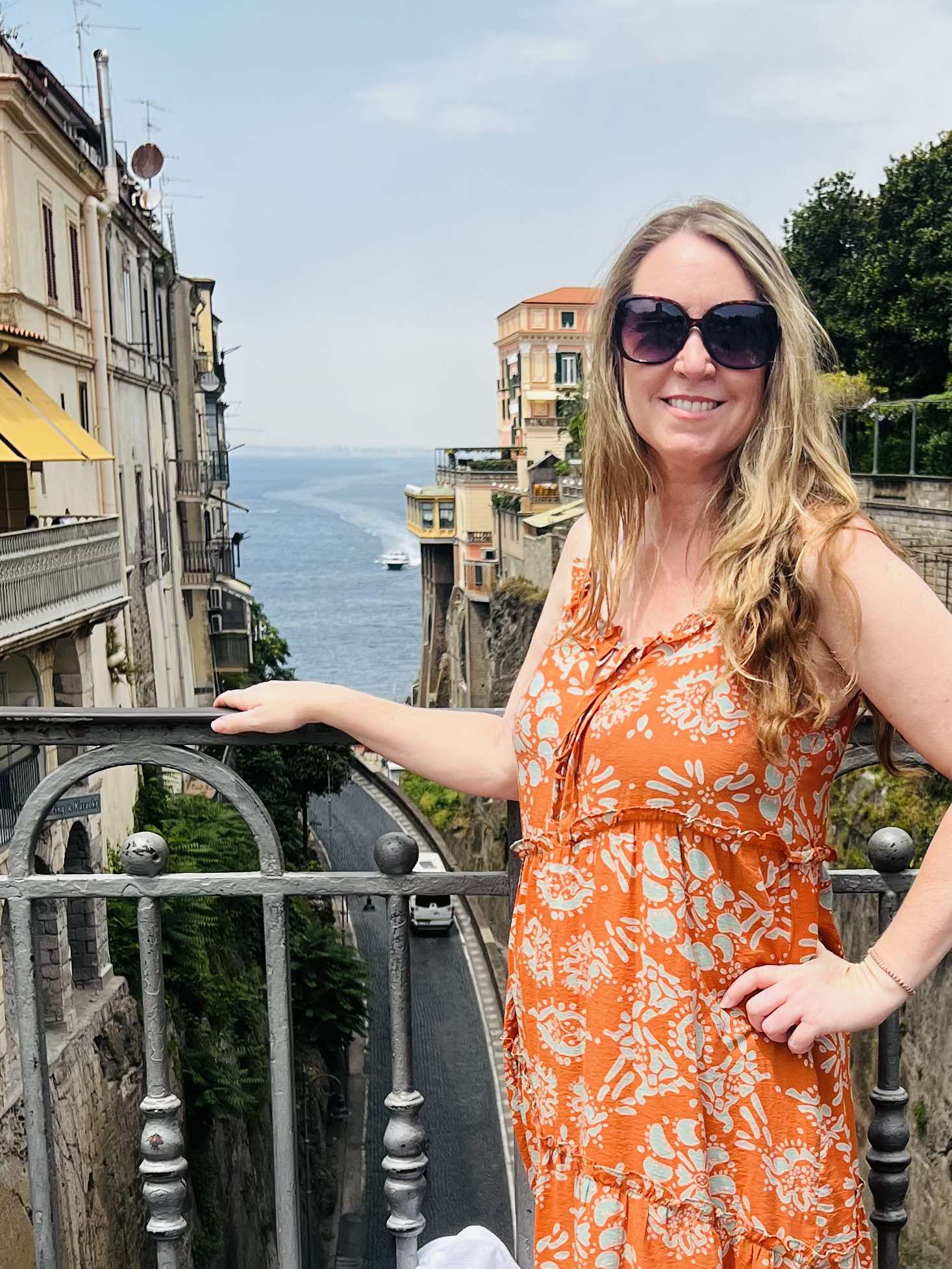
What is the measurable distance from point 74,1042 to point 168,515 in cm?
2005

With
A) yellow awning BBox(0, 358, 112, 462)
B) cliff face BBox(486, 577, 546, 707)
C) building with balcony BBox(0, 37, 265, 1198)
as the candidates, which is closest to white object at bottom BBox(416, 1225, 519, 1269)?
building with balcony BBox(0, 37, 265, 1198)

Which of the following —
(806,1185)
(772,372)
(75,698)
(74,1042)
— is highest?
(772,372)

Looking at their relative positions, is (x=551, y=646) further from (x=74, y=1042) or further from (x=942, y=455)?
(x=942, y=455)

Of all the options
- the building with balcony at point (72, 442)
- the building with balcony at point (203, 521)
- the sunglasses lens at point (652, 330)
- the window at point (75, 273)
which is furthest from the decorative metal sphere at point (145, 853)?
the building with balcony at point (203, 521)

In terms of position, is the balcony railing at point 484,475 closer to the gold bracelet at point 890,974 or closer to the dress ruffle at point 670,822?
the dress ruffle at point 670,822

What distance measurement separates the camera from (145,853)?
2.35 meters

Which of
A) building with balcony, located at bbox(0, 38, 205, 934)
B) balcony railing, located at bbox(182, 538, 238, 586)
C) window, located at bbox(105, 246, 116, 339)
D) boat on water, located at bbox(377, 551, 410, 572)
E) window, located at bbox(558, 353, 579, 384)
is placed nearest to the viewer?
building with balcony, located at bbox(0, 38, 205, 934)

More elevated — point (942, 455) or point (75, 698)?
point (942, 455)

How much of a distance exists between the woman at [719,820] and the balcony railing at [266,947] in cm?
37

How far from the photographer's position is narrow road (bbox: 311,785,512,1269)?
814 inches

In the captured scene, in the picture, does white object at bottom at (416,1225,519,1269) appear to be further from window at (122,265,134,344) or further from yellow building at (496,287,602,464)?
yellow building at (496,287,602,464)

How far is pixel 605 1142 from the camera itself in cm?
196

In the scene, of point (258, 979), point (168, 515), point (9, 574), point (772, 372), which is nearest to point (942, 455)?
point (258, 979)

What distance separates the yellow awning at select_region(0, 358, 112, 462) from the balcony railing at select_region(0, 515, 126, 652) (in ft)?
3.14
